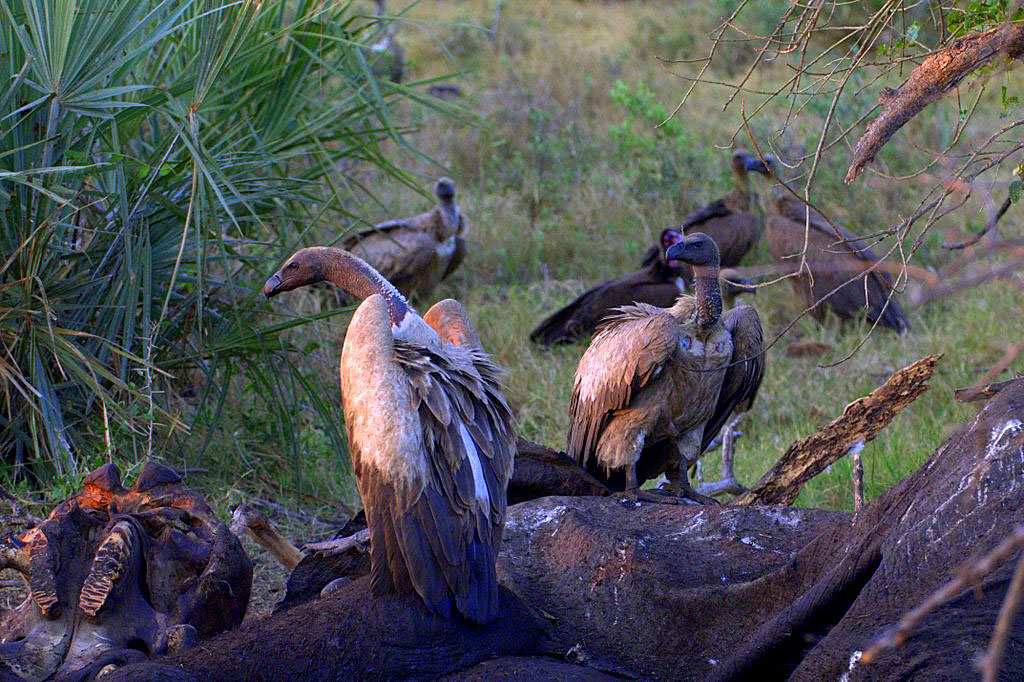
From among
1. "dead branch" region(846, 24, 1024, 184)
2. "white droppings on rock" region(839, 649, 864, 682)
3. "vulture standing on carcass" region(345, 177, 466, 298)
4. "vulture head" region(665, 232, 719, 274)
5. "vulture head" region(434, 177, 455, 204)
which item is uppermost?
Answer: "dead branch" region(846, 24, 1024, 184)

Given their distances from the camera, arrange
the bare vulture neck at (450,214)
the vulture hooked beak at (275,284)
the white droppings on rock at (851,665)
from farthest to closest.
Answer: the bare vulture neck at (450,214) → the vulture hooked beak at (275,284) → the white droppings on rock at (851,665)

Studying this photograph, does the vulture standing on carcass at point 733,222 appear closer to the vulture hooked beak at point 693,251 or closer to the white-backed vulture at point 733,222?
the white-backed vulture at point 733,222

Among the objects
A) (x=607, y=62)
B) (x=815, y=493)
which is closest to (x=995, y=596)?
(x=815, y=493)

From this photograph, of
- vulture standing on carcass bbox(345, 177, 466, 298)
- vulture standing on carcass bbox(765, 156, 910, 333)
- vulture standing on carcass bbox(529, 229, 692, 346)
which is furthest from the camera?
vulture standing on carcass bbox(345, 177, 466, 298)

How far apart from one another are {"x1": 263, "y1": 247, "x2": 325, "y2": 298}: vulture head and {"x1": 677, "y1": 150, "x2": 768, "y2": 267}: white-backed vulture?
198 inches

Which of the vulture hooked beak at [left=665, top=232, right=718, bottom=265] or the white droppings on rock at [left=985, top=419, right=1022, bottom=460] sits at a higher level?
the vulture hooked beak at [left=665, top=232, right=718, bottom=265]

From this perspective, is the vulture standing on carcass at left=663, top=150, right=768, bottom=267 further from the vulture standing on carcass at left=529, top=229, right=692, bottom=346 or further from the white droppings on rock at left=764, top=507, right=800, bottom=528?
the white droppings on rock at left=764, top=507, right=800, bottom=528

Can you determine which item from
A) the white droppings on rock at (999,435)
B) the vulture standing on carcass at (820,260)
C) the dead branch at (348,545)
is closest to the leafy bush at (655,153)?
the vulture standing on carcass at (820,260)

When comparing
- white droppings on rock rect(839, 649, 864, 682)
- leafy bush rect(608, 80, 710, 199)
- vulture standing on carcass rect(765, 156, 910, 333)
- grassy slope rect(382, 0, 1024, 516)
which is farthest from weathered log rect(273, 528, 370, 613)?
leafy bush rect(608, 80, 710, 199)

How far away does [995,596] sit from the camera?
8.11 feet

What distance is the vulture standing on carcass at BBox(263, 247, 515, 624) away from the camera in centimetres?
286

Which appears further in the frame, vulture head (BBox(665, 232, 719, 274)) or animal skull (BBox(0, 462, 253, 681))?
vulture head (BBox(665, 232, 719, 274))

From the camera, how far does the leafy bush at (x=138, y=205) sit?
13.5 feet

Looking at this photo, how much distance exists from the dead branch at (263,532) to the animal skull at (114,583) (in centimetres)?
29
